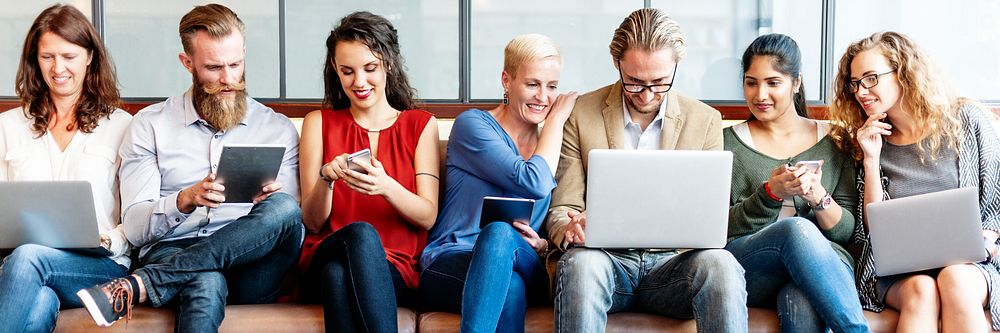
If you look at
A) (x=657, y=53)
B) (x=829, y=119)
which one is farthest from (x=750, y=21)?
(x=657, y=53)

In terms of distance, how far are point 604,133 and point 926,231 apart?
94 cm

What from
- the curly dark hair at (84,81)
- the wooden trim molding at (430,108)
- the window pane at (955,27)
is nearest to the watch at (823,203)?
the wooden trim molding at (430,108)

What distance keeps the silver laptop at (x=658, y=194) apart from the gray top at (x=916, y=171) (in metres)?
0.82

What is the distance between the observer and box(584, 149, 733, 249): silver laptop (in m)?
2.34

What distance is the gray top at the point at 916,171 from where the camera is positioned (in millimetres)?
2875

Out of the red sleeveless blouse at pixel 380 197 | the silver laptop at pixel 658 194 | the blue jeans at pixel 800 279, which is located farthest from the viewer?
the red sleeveless blouse at pixel 380 197

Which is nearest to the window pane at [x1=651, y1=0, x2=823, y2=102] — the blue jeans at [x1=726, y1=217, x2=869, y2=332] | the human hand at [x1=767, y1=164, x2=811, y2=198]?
the human hand at [x1=767, y1=164, x2=811, y2=198]

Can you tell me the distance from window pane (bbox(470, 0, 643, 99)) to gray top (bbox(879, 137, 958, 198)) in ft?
12.1

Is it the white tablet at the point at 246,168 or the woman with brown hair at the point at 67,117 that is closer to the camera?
the white tablet at the point at 246,168

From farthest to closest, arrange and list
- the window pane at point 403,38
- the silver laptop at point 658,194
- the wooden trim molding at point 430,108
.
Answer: the window pane at point 403,38
the wooden trim molding at point 430,108
the silver laptop at point 658,194

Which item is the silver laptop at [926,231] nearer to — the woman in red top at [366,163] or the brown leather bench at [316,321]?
the brown leather bench at [316,321]

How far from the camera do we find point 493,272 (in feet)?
8.11

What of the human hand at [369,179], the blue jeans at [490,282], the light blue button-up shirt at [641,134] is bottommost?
the blue jeans at [490,282]

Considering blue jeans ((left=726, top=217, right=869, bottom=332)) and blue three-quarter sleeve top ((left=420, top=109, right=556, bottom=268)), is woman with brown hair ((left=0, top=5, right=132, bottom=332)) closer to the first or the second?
blue three-quarter sleeve top ((left=420, top=109, right=556, bottom=268))
